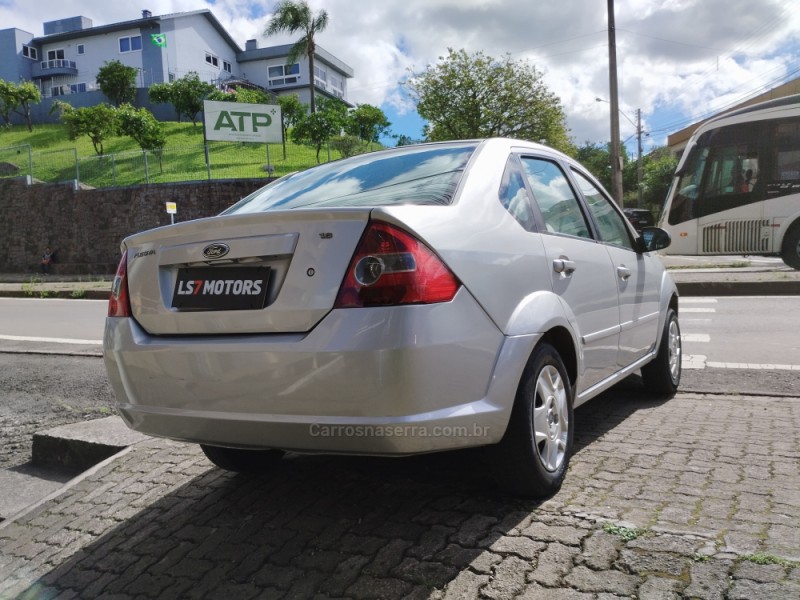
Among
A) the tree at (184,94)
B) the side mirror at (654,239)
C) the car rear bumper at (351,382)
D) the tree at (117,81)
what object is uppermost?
the tree at (117,81)

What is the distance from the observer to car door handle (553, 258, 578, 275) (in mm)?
3119

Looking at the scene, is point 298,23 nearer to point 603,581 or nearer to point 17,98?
point 17,98

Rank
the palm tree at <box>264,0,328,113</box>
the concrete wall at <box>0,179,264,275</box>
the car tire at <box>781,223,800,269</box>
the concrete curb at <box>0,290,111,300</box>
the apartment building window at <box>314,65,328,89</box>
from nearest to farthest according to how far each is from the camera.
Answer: the car tire at <box>781,223,800,269</box>
the concrete curb at <box>0,290,111,300</box>
the concrete wall at <box>0,179,264,275</box>
the palm tree at <box>264,0,328,113</box>
the apartment building window at <box>314,65,328,89</box>

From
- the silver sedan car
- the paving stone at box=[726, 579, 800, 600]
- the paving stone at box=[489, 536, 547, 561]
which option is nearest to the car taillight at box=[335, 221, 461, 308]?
the silver sedan car

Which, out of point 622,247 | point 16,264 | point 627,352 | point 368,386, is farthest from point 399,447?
point 16,264

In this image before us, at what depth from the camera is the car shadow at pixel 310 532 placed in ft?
7.83

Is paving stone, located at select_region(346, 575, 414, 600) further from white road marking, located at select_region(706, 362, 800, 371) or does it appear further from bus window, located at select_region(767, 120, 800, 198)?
bus window, located at select_region(767, 120, 800, 198)

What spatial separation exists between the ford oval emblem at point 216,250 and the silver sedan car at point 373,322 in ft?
0.03

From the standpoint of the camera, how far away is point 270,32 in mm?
46031

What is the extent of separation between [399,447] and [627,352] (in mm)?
2109

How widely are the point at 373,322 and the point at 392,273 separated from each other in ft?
0.59

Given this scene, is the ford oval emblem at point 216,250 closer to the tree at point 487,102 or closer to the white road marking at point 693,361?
the white road marking at point 693,361

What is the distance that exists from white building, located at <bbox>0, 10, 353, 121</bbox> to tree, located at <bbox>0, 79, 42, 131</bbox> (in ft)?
8.55

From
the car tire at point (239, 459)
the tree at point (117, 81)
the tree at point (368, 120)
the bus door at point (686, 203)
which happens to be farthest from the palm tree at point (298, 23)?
the car tire at point (239, 459)
